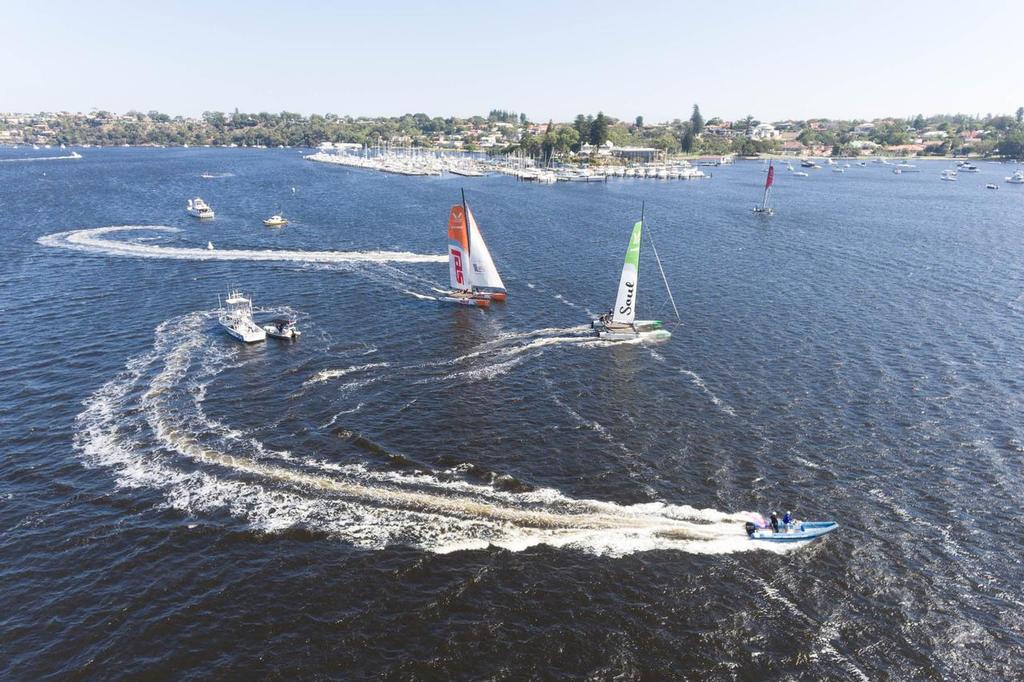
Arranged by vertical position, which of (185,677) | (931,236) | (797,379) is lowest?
(185,677)

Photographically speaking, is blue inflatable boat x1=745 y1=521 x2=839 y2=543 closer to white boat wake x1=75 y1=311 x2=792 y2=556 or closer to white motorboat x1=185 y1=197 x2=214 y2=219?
white boat wake x1=75 y1=311 x2=792 y2=556

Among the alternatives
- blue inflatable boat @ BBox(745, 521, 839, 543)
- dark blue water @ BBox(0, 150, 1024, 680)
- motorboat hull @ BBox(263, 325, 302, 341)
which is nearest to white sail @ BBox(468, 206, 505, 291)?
dark blue water @ BBox(0, 150, 1024, 680)

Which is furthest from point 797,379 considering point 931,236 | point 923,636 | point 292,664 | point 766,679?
point 931,236

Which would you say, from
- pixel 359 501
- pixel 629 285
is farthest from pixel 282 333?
pixel 629 285

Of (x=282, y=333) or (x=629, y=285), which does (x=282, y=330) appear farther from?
(x=629, y=285)

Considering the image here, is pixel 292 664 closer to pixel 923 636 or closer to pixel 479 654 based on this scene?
pixel 479 654

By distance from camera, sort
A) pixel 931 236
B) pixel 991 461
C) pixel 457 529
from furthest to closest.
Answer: pixel 931 236 → pixel 991 461 → pixel 457 529
